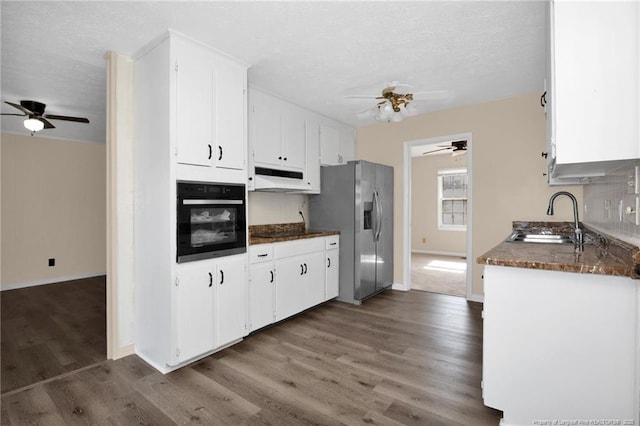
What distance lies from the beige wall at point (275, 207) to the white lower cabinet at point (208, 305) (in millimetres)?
1120

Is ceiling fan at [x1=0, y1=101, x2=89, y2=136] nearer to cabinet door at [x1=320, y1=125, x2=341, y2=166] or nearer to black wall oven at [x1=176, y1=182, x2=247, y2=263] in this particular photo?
black wall oven at [x1=176, y1=182, x2=247, y2=263]

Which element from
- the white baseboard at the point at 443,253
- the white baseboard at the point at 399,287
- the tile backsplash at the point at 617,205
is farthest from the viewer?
the white baseboard at the point at 443,253

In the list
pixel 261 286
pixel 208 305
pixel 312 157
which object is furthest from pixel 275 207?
pixel 208 305

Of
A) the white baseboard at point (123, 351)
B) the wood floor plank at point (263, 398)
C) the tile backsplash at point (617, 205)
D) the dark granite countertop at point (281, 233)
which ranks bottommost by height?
the wood floor plank at point (263, 398)

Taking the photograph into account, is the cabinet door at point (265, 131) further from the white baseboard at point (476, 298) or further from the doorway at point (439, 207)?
the doorway at point (439, 207)

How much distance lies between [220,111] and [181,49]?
0.51m

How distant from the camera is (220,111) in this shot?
8.71 ft

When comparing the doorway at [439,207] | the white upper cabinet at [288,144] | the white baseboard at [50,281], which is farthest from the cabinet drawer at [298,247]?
the white baseboard at [50,281]

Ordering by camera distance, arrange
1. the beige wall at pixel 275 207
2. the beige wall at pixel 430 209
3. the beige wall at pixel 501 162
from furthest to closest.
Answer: the beige wall at pixel 430 209 < the beige wall at pixel 275 207 < the beige wall at pixel 501 162

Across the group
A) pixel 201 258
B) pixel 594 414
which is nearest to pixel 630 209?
pixel 594 414

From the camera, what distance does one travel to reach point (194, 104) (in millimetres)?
2469

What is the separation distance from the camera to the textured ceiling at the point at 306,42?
2090mm

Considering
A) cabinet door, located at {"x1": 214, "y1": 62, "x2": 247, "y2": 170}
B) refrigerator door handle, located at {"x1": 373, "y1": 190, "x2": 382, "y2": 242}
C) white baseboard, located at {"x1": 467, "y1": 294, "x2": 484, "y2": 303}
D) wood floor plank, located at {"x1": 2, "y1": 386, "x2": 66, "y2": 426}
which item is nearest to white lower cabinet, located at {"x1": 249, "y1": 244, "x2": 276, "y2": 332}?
cabinet door, located at {"x1": 214, "y1": 62, "x2": 247, "y2": 170}

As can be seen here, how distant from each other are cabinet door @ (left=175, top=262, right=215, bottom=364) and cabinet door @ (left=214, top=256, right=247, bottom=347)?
7 centimetres
